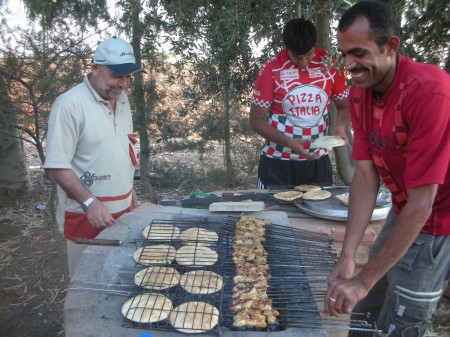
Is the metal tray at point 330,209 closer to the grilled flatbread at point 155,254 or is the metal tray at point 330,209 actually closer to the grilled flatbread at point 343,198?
the grilled flatbread at point 343,198

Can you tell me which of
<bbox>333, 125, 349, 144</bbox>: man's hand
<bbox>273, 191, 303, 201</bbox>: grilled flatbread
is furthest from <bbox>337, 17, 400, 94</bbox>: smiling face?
<bbox>333, 125, 349, 144</bbox>: man's hand

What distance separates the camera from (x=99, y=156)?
3068 millimetres

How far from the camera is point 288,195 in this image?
3.68 meters

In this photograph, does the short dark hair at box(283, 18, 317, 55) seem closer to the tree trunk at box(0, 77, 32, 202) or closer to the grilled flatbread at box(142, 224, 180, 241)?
the grilled flatbread at box(142, 224, 180, 241)

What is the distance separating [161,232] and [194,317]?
103 centimetres

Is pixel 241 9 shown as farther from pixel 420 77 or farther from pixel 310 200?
pixel 420 77

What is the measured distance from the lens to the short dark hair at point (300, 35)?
3.66 meters

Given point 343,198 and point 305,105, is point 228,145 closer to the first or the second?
point 305,105

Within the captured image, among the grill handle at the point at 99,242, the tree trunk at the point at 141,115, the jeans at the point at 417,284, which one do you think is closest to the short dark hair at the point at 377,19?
the jeans at the point at 417,284

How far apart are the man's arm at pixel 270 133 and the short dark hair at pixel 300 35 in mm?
699

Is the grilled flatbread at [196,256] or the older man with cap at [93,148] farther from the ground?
the older man with cap at [93,148]

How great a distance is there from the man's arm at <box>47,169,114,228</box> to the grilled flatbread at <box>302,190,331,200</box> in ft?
5.76

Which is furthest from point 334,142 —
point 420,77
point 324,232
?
point 420,77

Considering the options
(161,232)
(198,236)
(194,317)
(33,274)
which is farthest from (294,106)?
(33,274)
